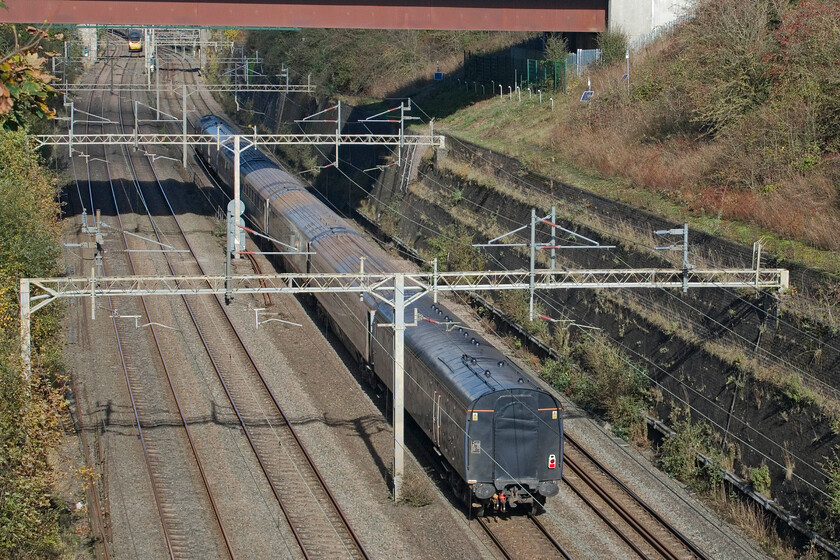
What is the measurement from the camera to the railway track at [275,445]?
18891 millimetres

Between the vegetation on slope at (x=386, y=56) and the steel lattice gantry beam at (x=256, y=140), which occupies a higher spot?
the vegetation on slope at (x=386, y=56)

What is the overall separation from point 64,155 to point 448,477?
42.2m

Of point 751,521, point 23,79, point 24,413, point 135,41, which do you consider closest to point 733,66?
point 751,521

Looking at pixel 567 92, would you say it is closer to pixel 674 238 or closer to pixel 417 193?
pixel 417 193

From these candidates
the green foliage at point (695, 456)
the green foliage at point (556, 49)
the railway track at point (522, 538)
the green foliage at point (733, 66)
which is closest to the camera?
the railway track at point (522, 538)

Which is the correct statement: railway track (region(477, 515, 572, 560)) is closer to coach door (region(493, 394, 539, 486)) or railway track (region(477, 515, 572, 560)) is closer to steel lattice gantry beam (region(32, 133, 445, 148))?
coach door (region(493, 394, 539, 486))

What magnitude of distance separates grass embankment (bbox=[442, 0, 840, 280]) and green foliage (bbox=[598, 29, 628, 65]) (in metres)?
0.90

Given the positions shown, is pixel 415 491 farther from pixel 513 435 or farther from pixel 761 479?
pixel 761 479

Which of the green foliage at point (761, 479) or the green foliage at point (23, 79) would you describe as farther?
the green foliage at point (761, 479)

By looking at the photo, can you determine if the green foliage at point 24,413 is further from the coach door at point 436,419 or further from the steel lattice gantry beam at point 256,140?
the steel lattice gantry beam at point 256,140

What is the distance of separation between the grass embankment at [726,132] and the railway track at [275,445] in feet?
38.5

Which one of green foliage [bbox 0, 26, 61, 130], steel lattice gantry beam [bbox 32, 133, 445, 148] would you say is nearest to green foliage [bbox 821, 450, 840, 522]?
green foliage [bbox 0, 26, 61, 130]

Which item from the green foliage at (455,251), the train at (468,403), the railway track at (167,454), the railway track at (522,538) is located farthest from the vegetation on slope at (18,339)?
the green foliage at (455,251)

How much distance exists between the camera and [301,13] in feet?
116
